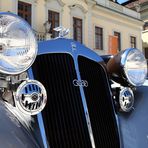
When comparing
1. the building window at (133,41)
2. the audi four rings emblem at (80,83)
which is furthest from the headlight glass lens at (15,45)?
the building window at (133,41)

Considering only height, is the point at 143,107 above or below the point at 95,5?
below

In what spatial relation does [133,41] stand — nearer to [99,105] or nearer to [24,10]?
[24,10]

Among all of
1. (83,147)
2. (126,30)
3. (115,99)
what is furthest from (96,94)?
(126,30)

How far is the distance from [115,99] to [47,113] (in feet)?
1.84

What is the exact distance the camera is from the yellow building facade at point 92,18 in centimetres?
1745

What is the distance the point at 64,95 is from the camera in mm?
1770

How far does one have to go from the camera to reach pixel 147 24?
3059 cm

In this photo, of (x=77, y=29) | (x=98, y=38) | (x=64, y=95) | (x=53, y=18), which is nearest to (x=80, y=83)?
(x=64, y=95)

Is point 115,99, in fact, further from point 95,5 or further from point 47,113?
point 95,5

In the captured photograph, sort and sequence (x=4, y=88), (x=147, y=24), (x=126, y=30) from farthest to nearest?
(x=147, y=24), (x=126, y=30), (x=4, y=88)

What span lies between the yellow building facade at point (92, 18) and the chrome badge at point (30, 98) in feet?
48.4

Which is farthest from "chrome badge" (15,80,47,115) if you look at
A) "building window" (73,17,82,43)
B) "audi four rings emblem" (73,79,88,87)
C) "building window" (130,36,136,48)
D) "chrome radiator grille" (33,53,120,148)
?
"building window" (130,36,136,48)

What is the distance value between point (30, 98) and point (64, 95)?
0.23m

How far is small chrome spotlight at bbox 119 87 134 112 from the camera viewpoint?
2086 mm
